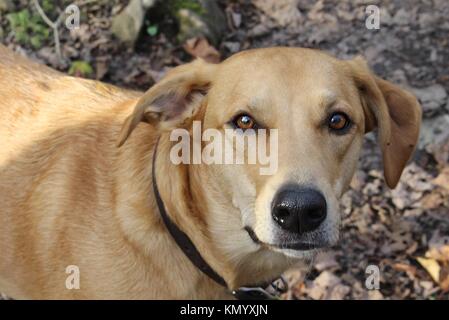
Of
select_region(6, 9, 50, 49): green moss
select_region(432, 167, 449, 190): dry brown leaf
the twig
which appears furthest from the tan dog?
select_region(6, 9, 50, 49): green moss

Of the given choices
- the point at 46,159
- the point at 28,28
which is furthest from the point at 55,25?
the point at 46,159

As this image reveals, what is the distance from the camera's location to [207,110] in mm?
3404

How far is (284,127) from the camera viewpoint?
3121 millimetres

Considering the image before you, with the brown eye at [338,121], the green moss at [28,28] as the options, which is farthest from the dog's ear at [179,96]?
the green moss at [28,28]

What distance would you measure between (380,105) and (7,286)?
2630 mm

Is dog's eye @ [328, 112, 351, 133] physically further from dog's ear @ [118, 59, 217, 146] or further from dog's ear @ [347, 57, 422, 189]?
dog's ear @ [118, 59, 217, 146]

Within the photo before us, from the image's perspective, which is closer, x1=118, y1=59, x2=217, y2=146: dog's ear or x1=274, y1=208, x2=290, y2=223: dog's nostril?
x1=274, y1=208, x2=290, y2=223: dog's nostril

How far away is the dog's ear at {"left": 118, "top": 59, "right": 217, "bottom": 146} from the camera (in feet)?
11.1

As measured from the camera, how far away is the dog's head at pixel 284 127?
301 centimetres

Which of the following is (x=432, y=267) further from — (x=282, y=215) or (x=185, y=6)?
(x=185, y=6)

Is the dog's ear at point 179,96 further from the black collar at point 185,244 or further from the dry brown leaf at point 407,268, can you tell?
the dry brown leaf at point 407,268

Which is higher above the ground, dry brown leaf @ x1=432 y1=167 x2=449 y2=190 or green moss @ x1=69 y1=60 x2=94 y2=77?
green moss @ x1=69 y1=60 x2=94 y2=77

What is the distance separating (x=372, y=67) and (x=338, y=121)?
10.5 feet

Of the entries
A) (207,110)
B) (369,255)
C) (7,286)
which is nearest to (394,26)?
(369,255)
